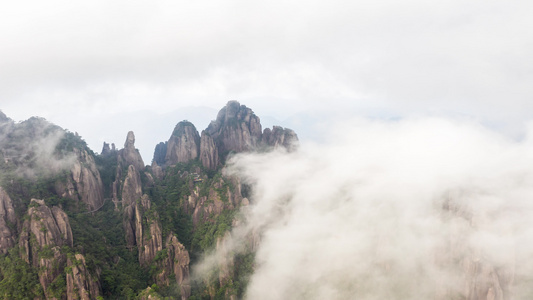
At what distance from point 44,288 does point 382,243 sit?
2324 inches

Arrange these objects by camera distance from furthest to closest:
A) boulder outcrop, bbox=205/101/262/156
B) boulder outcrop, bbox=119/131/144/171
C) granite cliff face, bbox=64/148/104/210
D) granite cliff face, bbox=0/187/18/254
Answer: boulder outcrop, bbox=205/101/262/156 < boulder outcrop, bbox=119/131/144/171 < granite cliff face, bbox=64/148/104/210 < granite cliff face, bbox=0/187/18/254

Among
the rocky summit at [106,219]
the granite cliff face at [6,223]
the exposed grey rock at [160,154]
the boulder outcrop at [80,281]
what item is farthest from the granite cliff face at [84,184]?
the exposed grey rock at [160,154]

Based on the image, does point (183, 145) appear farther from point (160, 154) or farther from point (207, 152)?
point (160, 154)

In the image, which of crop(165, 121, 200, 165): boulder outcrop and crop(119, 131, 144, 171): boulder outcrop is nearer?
crop(119, 131, 144, 171): boulder outcrop

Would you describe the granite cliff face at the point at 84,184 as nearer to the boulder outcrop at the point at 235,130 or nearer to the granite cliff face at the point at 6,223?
the granite cliff face at the point at 6,223

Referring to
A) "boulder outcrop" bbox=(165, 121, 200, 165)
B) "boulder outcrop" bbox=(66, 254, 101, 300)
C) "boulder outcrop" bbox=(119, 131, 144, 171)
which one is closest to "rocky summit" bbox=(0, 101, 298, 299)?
"boulder outcrop" bbox=(66, 254, 101, 300)

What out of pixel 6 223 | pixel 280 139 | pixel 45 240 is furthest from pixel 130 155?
pixel 280 139

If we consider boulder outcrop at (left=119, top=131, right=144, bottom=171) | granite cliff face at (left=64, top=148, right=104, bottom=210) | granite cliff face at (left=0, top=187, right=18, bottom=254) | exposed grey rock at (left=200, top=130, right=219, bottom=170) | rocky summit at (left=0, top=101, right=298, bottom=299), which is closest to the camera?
rocky summit at (left=0, top=101, right=298, bottom=299)

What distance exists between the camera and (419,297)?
185ft

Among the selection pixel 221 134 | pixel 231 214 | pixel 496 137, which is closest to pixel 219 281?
pixel 231 214

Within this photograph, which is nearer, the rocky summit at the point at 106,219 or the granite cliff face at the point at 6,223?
the rocky summit at the point at 106,219

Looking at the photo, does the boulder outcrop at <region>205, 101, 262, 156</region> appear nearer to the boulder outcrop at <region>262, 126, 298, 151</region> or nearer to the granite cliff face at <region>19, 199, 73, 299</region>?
the boulder outcrop at <region>262, 126, 298, 151</region>

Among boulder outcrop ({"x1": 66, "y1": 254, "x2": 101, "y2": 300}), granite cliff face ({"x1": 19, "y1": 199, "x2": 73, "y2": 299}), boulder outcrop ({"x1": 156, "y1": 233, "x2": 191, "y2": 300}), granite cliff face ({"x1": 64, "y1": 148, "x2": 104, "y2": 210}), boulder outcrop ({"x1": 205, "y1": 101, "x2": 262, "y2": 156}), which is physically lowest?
boulder outcrop ({"x1": 156, "y1": 233, "x2": 191, "y2": 300})

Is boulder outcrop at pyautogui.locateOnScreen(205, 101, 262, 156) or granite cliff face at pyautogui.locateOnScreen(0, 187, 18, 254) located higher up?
boulder outcrop at pyautogui.locateOnScreen(205, 101, 262, 156)
